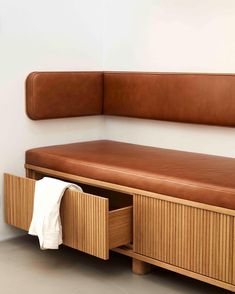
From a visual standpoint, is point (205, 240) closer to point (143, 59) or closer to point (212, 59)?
point (212, 59)

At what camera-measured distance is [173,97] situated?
10.8 feet

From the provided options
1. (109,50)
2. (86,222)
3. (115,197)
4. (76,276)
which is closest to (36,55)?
(109,50)

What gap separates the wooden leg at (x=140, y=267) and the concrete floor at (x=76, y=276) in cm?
3

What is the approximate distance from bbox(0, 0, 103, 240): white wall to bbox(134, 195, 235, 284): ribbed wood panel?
955mm

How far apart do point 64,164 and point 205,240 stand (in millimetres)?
961

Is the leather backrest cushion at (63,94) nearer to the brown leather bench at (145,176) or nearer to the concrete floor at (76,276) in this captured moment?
the brown leather bench at (145,176)

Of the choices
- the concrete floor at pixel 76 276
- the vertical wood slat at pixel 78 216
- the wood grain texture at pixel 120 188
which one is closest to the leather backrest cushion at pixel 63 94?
the wood grain texture at pixel 120 188

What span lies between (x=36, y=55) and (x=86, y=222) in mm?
1172

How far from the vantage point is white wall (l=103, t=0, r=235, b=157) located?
10.1 ft

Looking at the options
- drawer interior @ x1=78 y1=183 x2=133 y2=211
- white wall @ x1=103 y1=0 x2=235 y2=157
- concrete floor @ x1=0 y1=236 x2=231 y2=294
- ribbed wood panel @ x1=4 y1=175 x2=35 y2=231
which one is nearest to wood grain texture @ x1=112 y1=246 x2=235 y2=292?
concrete floor @ x1=0 y1=236 x2=231 y2=294

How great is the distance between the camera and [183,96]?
3.23m

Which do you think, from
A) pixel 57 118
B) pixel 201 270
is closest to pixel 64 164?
pixel 57 118

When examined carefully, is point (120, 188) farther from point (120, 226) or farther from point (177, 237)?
point (177, 237)

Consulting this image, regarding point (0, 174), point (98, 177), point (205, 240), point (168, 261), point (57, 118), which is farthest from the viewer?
point (57, 118)
